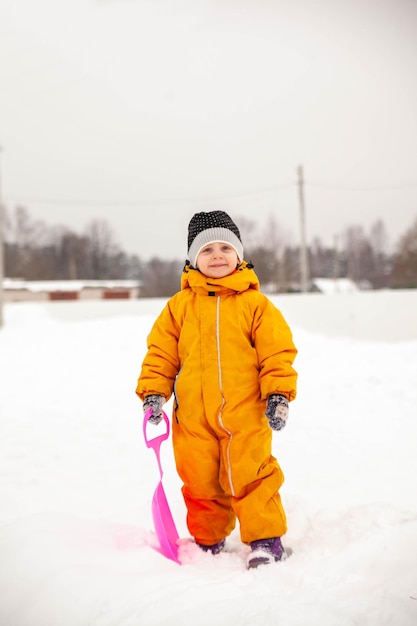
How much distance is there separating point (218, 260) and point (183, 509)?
1256 millimetres

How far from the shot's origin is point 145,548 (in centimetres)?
177

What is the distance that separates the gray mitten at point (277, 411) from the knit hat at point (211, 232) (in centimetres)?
64

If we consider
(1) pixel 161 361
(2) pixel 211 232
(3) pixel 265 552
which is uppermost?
(2) pixel 211 232

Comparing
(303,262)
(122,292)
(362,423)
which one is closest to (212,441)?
(362,423)

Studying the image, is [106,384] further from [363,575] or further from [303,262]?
[303,262]

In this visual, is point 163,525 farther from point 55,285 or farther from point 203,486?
point 55,285

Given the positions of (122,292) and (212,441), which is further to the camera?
(122,292)

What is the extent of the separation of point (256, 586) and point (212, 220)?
4.46 ft

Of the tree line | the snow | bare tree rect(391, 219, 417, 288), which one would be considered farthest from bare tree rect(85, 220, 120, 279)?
the snow

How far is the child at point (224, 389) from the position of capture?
1.86 meters

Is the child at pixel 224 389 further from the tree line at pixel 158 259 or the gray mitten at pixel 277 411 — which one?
the tree line at pixel 158 259

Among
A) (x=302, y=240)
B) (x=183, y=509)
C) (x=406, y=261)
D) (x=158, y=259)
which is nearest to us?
(x=183, y=509)

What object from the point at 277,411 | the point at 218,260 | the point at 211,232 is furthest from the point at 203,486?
the point at 211,232

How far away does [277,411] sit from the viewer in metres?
1.76
